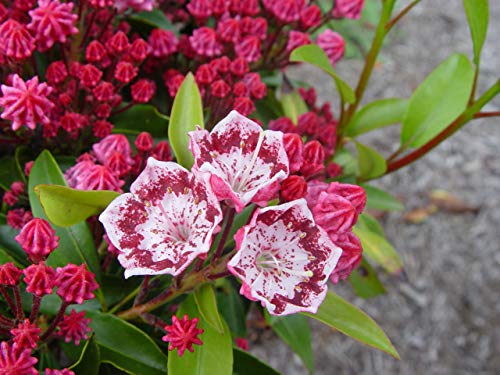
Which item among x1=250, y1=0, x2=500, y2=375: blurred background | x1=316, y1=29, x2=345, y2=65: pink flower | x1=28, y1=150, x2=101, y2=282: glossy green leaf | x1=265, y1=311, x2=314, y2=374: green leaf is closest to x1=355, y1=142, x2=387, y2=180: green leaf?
x1=316, y1=29, x2=345, y2=65: pink flower

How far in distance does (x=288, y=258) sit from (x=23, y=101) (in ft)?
1.54

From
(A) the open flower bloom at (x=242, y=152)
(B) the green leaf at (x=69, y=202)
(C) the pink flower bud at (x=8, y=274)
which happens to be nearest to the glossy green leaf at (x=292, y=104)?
(A) the open flower bloom at (x=242, y=152)

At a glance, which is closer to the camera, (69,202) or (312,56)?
(69,202)

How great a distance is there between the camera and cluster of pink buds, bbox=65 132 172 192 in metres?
0.90

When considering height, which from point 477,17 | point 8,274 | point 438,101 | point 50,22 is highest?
point 477,17

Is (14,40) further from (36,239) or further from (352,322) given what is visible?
(352,322)

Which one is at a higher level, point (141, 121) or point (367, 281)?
point (141, 121)

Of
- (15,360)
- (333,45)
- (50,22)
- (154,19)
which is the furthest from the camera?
(333,45)

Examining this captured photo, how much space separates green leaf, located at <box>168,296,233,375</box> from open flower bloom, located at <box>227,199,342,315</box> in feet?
0.47

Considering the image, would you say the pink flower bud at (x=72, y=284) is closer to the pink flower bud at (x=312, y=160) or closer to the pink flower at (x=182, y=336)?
the pink flower at (x=182, y=336)

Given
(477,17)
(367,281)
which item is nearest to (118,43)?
(477,17)

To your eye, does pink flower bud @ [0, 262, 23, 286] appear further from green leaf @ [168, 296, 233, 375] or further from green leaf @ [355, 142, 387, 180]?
green leaf @ [355, 142, 387, 180]

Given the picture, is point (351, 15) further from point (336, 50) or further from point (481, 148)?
point (481, 148)

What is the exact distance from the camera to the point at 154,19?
4.07ft
